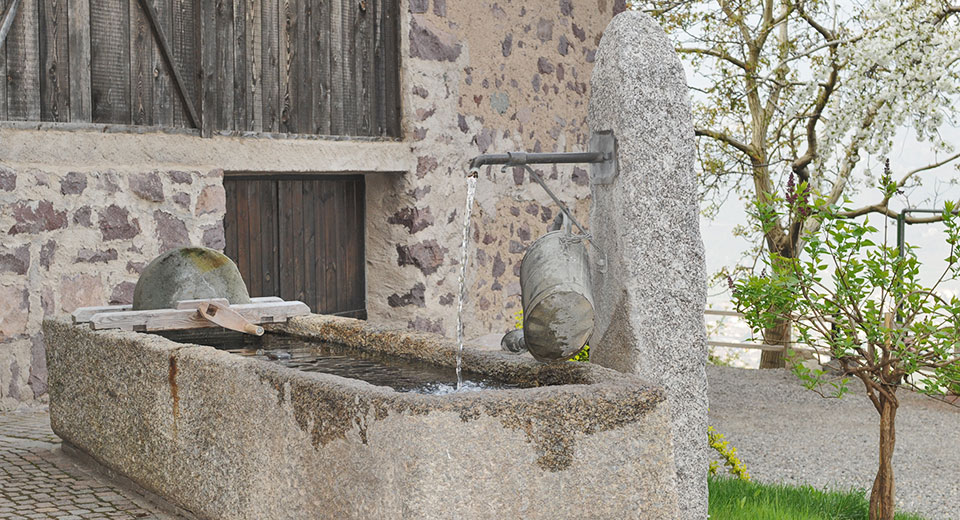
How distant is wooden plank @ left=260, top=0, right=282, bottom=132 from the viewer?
253 inches

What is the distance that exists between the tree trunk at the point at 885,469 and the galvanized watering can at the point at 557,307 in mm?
2019

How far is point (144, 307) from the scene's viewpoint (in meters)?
4.52

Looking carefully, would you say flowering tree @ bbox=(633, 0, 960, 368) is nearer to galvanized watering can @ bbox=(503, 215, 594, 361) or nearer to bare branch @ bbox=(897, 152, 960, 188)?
bare branch @ bbox=(897, 152, 960, 188)

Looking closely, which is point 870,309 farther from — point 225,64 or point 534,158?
point 225,64

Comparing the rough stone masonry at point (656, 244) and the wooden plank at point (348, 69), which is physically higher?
the wooden plank at point (348, 69)

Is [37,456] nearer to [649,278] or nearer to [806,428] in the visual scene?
[649,278]

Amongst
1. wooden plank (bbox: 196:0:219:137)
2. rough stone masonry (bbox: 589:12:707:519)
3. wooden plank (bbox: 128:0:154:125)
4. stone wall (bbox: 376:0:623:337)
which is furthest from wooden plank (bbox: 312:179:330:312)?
rough stone masonry (bbox: 589:12:707:519)

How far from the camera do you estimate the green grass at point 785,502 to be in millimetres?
4578

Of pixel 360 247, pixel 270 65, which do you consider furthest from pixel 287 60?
pixel 360 247

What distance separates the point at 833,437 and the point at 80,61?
5335 millimetres

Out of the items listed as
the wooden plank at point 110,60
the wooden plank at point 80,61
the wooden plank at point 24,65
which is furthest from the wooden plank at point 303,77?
the wooden plank at point 24,65

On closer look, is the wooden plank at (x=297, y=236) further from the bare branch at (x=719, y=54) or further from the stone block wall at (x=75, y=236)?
the bare branch at (x=719, y=54)

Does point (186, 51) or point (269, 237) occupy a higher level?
point (186, 51)

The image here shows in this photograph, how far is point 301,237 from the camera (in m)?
6.88
